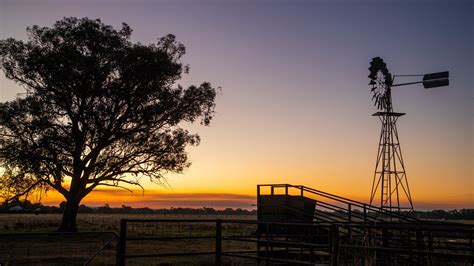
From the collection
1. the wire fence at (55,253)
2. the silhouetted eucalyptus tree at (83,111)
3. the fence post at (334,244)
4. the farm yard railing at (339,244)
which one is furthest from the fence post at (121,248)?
the silhouetted eucalyptus tree at (83,111)

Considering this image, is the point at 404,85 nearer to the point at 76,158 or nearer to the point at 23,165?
the point at 76,158

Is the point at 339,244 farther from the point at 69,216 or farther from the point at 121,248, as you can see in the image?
the point at 69,216

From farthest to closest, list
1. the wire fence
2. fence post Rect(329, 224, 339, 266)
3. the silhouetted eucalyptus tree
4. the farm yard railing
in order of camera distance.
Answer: the silhouetted eucalyptus tree
the wire fence
the farm yard railing
fence post Rect(329, 224, 339, 266)

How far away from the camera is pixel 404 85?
1152 inches

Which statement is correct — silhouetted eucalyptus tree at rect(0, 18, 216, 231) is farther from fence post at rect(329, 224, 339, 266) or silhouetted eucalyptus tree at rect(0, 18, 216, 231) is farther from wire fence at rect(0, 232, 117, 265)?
fence post at rect(329, 224, 339, 266)

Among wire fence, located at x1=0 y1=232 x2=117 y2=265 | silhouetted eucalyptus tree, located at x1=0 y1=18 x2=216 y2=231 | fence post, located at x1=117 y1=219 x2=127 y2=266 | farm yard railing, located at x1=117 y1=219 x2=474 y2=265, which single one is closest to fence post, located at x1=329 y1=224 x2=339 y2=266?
farm yard railing, located at x1=117 y1=219 x2=474 y2=265

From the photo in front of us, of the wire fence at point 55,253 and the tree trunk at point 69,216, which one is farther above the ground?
the tree trunk at point 69,216

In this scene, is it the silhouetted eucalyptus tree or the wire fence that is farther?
the silhouetted eucalyptus tree

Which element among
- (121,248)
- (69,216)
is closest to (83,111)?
(69,216)

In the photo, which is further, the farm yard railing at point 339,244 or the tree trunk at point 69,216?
the tree trunk at point 69,216

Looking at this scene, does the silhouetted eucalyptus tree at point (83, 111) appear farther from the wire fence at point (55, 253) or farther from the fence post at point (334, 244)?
the fence post at point (334, 244)

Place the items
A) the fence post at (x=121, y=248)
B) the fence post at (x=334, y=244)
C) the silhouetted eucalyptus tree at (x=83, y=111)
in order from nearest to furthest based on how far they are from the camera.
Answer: the fence post at (x=334, y=244) → the fence post at (x=121, y=248) → the silhouetted eucalyptus tree at (x=83, y=111)

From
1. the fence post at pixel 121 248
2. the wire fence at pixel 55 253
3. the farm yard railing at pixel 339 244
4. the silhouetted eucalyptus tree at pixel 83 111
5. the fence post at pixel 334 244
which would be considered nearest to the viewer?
the fence post at pixel 334 244

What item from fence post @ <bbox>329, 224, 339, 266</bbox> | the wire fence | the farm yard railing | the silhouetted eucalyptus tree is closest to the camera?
fence post @ <bbox>329, 224, 339, 266</bbox>
